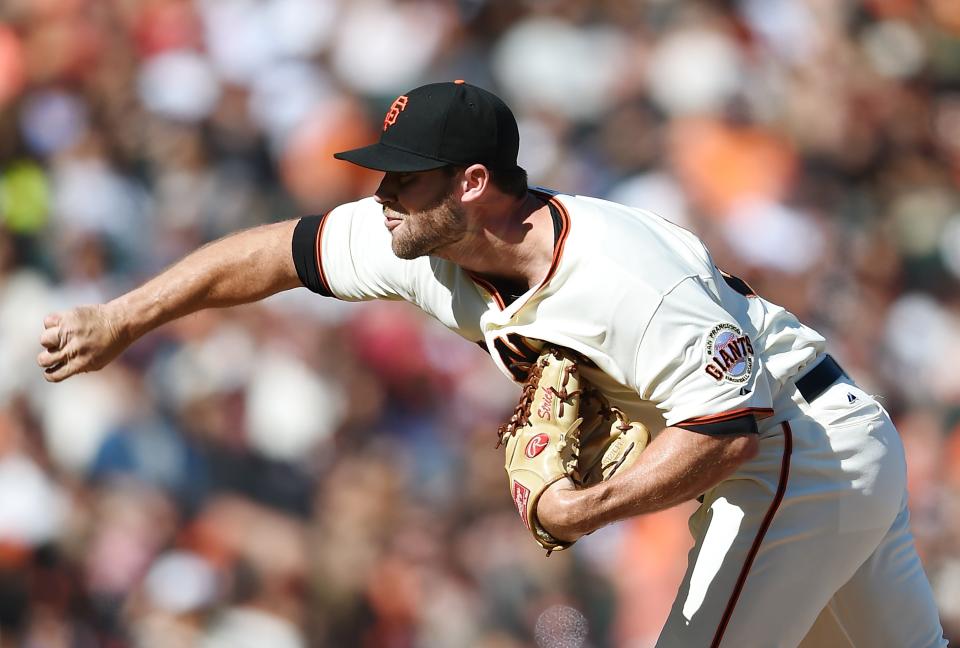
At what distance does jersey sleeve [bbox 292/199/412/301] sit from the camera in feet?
11.7

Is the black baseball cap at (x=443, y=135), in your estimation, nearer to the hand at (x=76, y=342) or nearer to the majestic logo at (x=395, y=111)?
the majestic logo at (x=395, y=111)

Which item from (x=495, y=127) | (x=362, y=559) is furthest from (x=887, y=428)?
(x=362, y=559)

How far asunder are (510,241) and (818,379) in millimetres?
910

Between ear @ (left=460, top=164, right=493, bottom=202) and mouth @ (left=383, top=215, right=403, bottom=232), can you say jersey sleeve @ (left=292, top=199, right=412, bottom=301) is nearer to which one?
mouth @ (left=383, top=215, right=403, bottom=232)

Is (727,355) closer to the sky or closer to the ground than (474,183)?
closer to the ground

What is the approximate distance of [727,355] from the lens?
114 inches

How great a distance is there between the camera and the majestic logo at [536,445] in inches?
119

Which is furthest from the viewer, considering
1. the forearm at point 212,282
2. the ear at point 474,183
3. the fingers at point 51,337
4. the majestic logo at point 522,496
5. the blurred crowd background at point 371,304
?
the blurred crowd background at point 371,304

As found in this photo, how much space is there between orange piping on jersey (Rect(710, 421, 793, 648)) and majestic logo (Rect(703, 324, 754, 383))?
388 millimetres

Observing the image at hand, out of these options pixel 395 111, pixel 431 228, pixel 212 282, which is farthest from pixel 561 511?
pixel 212 282

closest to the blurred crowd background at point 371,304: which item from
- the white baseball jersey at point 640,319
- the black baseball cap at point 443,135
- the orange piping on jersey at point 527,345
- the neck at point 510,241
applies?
the white baseball jersey at point 640,319

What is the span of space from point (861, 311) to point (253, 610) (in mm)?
3575

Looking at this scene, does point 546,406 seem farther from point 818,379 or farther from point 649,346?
point 818,379

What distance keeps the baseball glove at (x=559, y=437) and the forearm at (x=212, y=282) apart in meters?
0.87
